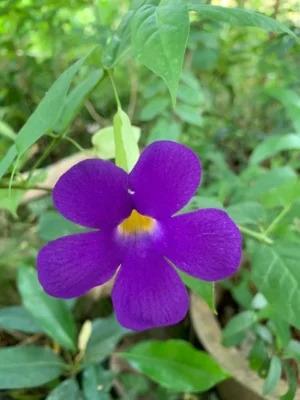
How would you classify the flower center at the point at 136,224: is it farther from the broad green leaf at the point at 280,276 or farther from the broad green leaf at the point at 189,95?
the broad green leaf at the point at 189,95

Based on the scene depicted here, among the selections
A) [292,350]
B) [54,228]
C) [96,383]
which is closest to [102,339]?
[96,383]

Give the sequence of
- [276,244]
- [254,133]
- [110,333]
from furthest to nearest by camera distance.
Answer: [254,133] → [110,333] → [276,244]

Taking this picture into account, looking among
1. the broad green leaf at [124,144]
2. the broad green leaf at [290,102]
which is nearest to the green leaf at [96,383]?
the broad green leaf at [124,144]

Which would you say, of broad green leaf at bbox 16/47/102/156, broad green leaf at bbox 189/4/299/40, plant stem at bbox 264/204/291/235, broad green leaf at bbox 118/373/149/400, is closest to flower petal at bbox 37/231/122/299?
broad green leaf at bbox 16/47/102/156

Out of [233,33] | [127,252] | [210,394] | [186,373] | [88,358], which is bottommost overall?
[210,394]

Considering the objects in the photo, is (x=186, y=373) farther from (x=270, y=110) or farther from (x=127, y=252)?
(x=270, y=110)

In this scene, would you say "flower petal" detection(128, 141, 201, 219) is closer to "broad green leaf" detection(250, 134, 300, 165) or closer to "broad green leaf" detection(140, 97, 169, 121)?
"broad green leaf" detection(250, 134, 300, 165)

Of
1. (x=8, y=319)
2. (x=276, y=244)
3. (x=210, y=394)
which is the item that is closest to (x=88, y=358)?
(x=8, y=319)
